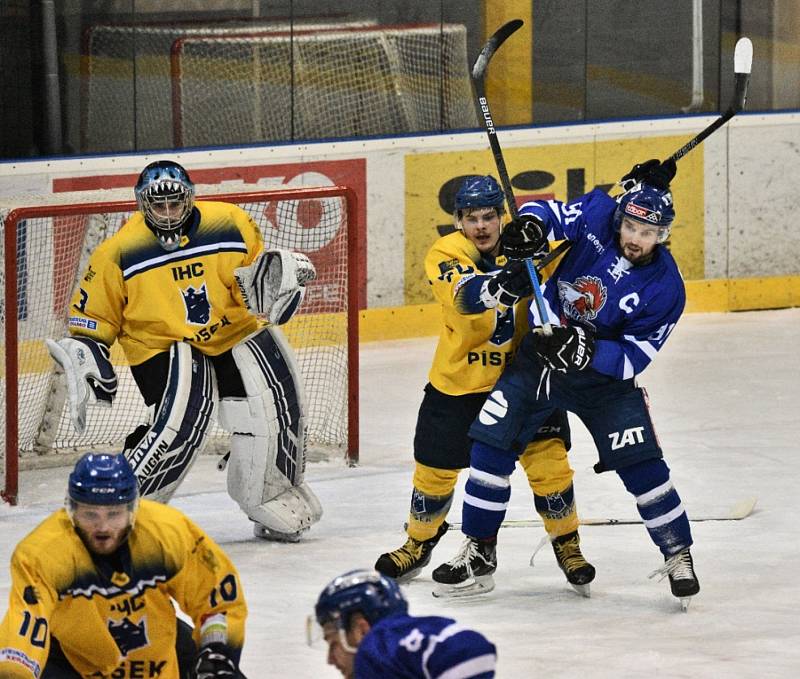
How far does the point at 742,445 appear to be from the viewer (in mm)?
6922

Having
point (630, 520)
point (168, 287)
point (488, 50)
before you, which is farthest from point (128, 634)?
point (630, 520)

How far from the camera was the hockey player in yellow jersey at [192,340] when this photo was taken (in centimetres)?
539

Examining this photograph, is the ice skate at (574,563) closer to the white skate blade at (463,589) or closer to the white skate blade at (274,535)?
the white skate blade at (463,589)

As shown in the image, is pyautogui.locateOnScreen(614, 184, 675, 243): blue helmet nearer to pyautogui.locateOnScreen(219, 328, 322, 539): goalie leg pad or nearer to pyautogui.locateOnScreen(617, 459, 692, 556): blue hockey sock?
pyautogui.locateOnScreen(617, 459, 692, 556): blue hockey sock

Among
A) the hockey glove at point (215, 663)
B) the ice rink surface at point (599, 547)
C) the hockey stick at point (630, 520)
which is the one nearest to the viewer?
the hockey glove at point (215, 663)

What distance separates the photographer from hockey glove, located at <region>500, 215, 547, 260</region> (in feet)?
15.7

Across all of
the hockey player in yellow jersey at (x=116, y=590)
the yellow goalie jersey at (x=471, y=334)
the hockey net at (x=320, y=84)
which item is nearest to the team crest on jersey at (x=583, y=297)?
the yellow goalie jersey at (x=471, y=334)

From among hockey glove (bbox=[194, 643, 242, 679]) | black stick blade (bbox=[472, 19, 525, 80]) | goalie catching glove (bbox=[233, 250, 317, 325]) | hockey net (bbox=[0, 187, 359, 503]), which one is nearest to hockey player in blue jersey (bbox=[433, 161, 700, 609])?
black stick blade (bbox=[472, 19, 525, 80])

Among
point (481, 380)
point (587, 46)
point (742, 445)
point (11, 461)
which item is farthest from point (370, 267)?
point (481, 380)

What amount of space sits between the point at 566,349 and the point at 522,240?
0.29 meters

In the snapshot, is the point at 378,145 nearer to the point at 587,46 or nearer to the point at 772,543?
the point at 587,46

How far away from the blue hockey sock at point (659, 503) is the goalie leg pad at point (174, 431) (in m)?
1.26

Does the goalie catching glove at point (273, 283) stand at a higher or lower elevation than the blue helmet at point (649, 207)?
lower

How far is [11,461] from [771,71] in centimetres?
491
